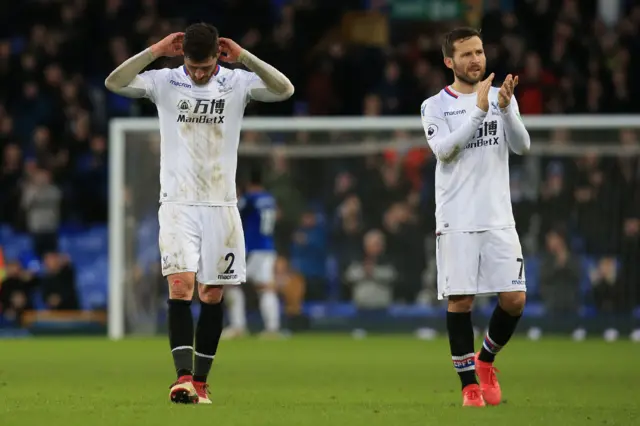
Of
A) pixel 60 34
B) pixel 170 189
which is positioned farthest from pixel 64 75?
pixel 170 189

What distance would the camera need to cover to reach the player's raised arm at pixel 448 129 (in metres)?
8.36

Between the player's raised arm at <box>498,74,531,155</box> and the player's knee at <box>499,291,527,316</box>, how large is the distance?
86 centimetres

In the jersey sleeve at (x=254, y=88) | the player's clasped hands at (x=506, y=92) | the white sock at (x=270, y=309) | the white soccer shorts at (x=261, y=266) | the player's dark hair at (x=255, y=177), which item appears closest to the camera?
the player's clasped hands at (x=506, y=92)

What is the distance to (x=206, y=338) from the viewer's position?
897cm

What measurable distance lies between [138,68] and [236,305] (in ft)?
32.9

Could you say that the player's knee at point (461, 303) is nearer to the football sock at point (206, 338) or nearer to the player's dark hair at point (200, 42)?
the football sock at point (206, 338)

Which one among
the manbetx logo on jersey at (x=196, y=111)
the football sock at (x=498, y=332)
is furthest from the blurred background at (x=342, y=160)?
the manbetx logo on jersey at (x=196, y=111)

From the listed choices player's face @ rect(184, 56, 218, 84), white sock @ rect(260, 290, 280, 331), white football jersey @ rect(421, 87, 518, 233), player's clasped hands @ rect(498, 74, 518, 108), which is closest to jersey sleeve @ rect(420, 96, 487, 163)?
white football jersey @ rect(421, 87, 518, 233)

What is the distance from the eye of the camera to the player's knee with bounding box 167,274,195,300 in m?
8.71

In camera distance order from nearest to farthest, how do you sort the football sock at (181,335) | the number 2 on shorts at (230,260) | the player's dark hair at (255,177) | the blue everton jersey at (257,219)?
the football sock at (181,335), the number 2 on shorts at (230,260), the blue everton jersey at (257,219), the player's dark hair at (255,177)

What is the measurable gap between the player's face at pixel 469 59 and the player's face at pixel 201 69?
1441mm

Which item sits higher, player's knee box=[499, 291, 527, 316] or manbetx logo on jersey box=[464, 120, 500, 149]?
manbetx logo on jersey box=[464, 120, 500, 149]

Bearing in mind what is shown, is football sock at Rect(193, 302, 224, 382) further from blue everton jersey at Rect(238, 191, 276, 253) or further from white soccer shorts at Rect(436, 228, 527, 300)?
blue everton jersey at Rect(238, 191, 276, 253)

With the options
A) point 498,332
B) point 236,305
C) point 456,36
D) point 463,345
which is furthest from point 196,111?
point 236,305
